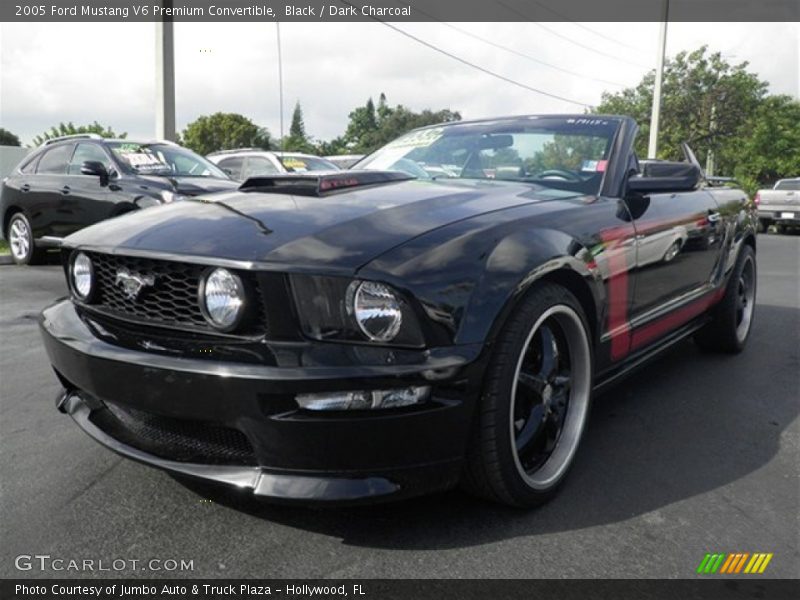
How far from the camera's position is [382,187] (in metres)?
2.79

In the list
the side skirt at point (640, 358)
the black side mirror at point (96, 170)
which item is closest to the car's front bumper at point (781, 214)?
the side skirt at point (640, 358)

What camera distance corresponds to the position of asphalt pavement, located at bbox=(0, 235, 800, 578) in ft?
6.52

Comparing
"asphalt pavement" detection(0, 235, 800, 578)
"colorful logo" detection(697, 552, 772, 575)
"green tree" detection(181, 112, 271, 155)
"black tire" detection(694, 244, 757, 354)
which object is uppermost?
"green tree" detection(181, 112, 271, 155)

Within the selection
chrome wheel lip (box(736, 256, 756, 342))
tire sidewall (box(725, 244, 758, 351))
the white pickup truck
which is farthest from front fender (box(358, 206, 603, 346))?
the white pickup truck

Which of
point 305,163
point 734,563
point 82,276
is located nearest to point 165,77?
point 305,163

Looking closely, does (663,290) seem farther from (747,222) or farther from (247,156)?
(247,156)

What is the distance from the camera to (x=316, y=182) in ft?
8.74

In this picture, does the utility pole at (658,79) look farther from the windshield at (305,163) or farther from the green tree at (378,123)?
the green tree at (378,123)

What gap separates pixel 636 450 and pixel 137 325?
6.56 ft

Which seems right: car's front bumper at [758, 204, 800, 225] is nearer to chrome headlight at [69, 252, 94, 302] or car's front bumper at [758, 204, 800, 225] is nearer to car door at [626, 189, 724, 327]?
car door at [626, 189, 724, 327]

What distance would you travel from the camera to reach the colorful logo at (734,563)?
199cm

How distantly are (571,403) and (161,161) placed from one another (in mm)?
6439

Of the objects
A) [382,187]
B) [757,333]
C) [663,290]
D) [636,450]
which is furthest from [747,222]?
[382,187]

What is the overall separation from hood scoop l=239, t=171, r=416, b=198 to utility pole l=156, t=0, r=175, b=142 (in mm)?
9794
